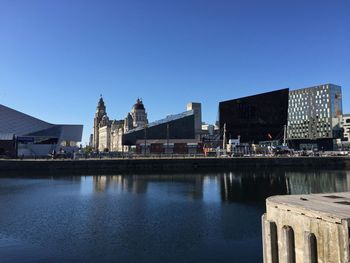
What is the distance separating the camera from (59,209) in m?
41.7

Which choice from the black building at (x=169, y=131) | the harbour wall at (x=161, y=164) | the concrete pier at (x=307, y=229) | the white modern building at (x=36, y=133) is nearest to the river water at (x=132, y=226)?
the concrete pier at (x=307, y=229)

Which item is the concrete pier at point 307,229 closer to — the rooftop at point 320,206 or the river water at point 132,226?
the rooftop at point 320,206

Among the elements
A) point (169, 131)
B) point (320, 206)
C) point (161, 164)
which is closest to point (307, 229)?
point (320, 206)

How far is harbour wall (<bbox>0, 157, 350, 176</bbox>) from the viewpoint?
307 feet

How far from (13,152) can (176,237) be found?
112 meters

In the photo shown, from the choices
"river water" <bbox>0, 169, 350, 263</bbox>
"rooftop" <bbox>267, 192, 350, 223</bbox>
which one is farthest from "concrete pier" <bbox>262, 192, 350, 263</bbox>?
"river water" <bbox>0, 169, 350, 263</bbox>

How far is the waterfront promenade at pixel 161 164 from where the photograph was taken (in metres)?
93.9

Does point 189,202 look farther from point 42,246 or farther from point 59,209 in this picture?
point 42,246

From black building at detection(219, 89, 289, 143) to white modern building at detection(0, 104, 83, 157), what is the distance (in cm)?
6951

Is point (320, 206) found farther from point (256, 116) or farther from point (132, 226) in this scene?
point (256, 116)

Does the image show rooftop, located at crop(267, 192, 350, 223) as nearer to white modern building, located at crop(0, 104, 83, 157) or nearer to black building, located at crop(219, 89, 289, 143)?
white modern building, located at crop(0, 104, 83, 157)

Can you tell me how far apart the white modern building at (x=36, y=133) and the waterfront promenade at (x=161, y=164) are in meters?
44.1

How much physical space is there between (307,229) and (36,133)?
151862 millimetres

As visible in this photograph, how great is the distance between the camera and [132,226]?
32156 mm
